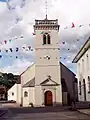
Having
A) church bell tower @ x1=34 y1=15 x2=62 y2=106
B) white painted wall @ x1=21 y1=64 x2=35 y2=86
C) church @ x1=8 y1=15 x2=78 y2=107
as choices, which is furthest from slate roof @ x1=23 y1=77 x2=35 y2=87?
church bell tower @ x1=34 y1=15 x2=62 y2=106

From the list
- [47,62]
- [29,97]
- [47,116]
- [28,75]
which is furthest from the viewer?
[28,75]

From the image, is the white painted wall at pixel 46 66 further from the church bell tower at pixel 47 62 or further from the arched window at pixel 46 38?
the arched window at pixel 46 38

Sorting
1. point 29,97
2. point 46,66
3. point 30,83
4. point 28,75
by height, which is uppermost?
point 46,66

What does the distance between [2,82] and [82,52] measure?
299 ft

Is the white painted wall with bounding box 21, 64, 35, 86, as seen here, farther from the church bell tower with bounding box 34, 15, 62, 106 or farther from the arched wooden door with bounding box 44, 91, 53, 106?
the arched wooden door with bounding box 44, 91, 53, 106

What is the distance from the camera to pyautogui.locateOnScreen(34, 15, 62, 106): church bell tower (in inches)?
1948

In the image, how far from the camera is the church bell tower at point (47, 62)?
49.5m

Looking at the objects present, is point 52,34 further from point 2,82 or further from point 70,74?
point 2,82

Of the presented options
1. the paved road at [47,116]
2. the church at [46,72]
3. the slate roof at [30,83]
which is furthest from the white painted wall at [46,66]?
the paved road at [47,116]

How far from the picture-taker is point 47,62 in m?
50.2

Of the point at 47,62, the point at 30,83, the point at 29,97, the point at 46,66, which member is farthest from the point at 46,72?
the point at 29,97

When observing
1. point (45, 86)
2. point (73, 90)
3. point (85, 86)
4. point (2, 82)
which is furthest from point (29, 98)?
point (2, 82)

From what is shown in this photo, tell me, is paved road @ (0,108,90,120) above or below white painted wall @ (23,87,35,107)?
below

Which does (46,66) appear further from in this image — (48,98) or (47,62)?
(48,98)
